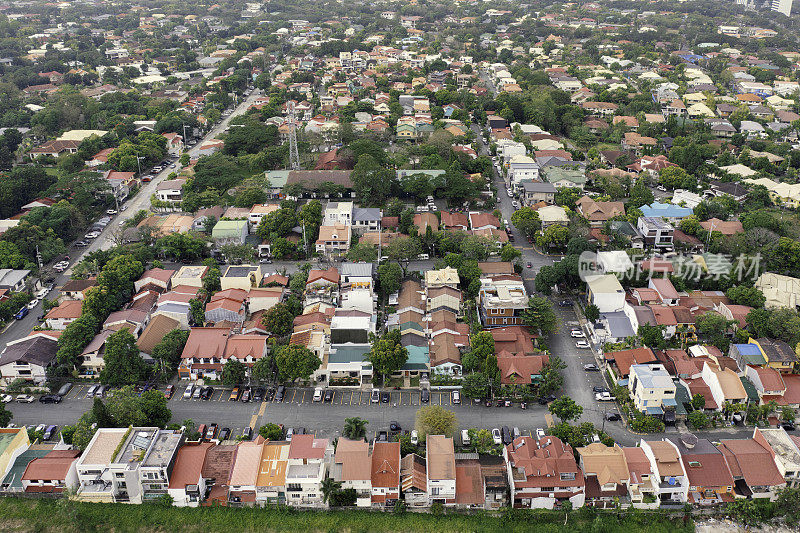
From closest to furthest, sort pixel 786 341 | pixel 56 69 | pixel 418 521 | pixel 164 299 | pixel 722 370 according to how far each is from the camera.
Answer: pixel 418 521
pixel 722 370
pixel 786 341
pixel 164 299
pixel 56 69

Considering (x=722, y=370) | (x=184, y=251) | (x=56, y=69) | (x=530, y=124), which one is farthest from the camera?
(x=56, y=69)

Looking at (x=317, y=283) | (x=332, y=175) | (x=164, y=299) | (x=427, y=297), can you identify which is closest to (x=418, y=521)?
(x=427, y=297)

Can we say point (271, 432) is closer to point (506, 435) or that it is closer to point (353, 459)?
point (353, 459)

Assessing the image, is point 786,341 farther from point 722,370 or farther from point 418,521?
point 418,521

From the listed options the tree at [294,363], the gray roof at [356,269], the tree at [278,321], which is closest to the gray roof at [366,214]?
the gray roof at [356,269]

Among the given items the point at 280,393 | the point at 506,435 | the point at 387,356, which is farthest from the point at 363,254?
the point at 506,435

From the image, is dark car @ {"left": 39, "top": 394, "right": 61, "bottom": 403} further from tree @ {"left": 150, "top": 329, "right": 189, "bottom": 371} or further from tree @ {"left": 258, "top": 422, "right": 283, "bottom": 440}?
tree @ {"left": 258, "top": 422, "right": 283, "bottom": 440}

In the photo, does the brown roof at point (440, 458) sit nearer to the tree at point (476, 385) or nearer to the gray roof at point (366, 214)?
the tree at point (476, 385)

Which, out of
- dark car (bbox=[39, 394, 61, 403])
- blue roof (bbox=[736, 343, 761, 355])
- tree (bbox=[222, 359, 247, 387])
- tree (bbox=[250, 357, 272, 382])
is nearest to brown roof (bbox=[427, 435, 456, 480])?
tree (bbox=[250, 357, 272, 382])
